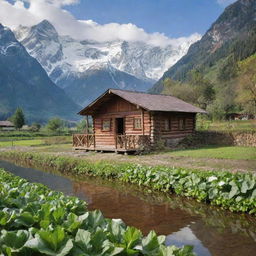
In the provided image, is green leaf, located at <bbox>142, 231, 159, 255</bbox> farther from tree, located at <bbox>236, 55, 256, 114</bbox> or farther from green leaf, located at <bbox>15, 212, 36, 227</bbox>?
tree, located at <bbox>236, 55, 256, 114</bbox>

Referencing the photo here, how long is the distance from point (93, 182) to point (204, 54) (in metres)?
196

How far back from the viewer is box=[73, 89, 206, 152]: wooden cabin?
21.2 m

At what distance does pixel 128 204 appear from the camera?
30.8 feet

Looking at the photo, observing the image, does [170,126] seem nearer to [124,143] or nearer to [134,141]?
[134,141]

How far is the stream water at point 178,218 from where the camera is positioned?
6.13 m

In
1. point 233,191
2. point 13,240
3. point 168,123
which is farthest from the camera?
point 168,123

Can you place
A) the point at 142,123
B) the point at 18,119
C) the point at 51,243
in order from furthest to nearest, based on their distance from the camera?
1. the point at 18,119
2. the point at 142,123
3. the point at 51,243

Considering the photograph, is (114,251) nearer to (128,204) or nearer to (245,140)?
(128,204)

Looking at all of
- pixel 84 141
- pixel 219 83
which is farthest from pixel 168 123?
pixel 219 83

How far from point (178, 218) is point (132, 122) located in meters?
15.2

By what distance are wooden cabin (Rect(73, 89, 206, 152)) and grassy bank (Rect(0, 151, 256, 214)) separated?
20.8ft

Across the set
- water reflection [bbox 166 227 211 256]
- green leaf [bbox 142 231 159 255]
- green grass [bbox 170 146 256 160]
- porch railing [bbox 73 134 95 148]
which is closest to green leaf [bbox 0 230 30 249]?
green leaf [bbox 142 231 159 255]

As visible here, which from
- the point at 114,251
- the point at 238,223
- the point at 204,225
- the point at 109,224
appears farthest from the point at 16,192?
the point at 238,223

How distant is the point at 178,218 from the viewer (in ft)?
25.9
